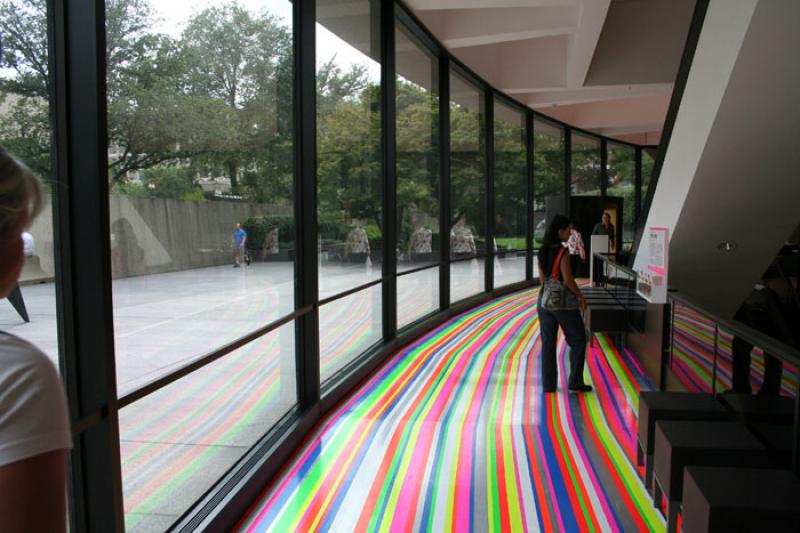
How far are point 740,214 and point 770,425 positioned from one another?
343 cm

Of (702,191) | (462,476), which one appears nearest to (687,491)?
(462,476)

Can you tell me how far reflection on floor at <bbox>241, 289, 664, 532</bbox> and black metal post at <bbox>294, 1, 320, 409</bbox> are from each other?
0.56m

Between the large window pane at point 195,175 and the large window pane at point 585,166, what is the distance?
12770 millimetres

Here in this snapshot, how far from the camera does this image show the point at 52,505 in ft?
2.52

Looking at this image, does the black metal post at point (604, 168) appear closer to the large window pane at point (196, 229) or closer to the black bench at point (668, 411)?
the large window pane at point (196, 229)

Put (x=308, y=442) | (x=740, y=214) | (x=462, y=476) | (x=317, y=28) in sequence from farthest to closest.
Answer: (x=740, y=214) < (x=317, y=28) < (x=308, y=442) < (x=462, y=476)

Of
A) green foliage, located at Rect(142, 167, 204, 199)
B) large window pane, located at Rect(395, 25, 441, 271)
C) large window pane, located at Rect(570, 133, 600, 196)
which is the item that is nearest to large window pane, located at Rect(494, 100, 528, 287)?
large window pane, located at Rect(570, 133, 600, 196)

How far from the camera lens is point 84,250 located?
6.60ft

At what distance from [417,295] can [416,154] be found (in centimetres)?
195

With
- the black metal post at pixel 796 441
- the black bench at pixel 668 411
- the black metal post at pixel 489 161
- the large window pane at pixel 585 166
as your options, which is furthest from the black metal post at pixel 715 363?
the large window pane at pixel 585 166

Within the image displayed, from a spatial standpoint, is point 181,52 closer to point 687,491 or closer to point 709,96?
point 687,491

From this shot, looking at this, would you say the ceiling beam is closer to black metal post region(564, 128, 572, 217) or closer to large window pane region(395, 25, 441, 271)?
large window pane region(395, 25, 441, 271)

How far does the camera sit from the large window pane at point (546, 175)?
44.9 ft

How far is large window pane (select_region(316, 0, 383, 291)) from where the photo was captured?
4.95 metres
